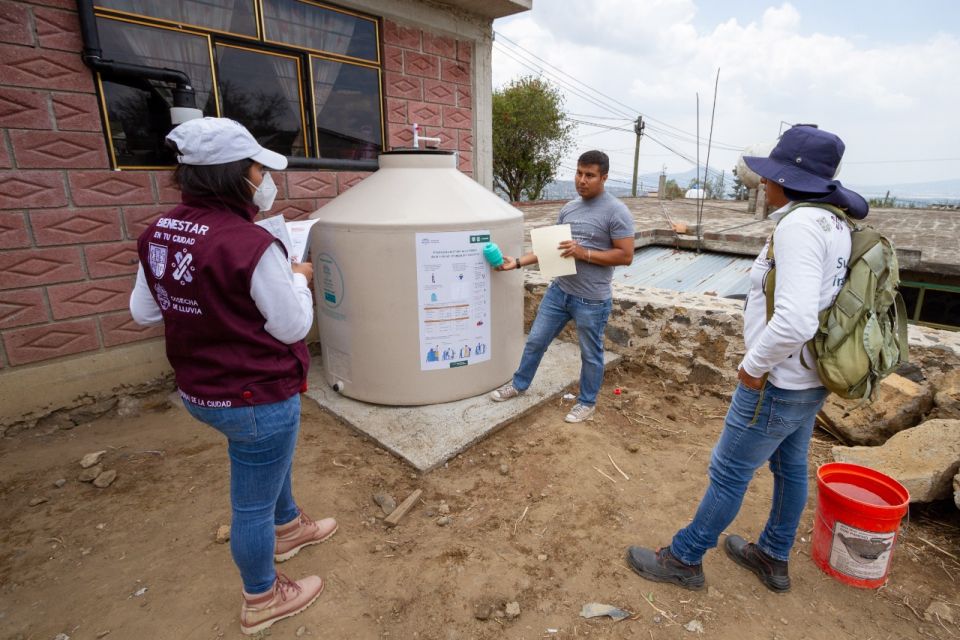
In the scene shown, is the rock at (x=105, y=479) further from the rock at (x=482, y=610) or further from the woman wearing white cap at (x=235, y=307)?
the rock at (x=482, y=610)

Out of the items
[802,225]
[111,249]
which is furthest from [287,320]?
[111,249]

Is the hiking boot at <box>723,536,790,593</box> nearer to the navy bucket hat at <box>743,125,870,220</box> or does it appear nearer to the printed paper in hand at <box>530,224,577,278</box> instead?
the navy bucket hat at <box>743,125,870,220</box>

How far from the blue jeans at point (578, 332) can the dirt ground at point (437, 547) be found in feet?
1.15

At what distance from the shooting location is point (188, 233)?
1.64 metres

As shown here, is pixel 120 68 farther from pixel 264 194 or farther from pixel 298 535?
pixel 298 535

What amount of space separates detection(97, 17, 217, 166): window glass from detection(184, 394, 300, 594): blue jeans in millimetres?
2893

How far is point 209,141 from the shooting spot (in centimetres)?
160

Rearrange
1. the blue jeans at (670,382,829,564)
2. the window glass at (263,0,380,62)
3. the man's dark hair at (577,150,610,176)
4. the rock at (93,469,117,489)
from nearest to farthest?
the blue jeans at (670,382,829,564)
the rock at (93,469,117,489)
the man's dark hair at (577,150,610,176)
the window glass at (263,0,380,62)

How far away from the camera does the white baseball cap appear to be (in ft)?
5.23

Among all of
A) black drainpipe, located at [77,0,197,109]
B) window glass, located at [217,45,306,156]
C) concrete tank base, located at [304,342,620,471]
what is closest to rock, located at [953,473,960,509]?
concrete tank base, located at [304,342,620,471]

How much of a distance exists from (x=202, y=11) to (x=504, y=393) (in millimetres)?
3724

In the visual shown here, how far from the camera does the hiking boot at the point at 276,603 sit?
210cm

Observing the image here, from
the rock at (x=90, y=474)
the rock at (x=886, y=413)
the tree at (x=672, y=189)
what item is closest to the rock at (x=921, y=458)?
the rock at (x=886, y=413)

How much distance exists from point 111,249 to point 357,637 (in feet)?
10.8
